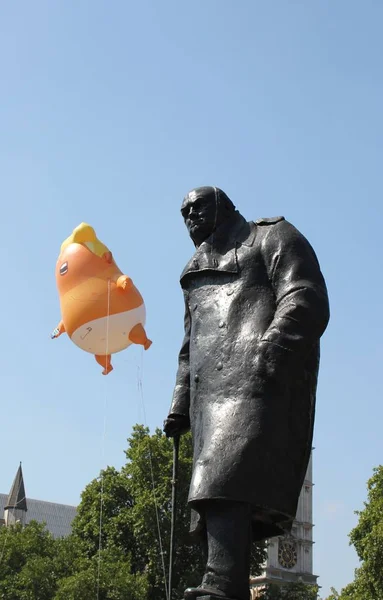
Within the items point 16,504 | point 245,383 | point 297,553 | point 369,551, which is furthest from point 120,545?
point 297,553

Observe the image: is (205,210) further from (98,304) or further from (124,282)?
(124,282)

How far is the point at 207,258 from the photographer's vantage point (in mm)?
5949

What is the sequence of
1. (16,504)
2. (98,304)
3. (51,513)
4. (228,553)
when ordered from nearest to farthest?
1. (228,553)
2. (98,304)
3. (16,504)
4. (51,513)

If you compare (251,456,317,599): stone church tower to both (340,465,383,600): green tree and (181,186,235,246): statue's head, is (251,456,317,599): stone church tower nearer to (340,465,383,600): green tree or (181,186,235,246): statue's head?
(340,465,383,600): green tree

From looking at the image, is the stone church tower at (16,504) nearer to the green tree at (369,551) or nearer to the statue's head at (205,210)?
the green tree at (369,551)

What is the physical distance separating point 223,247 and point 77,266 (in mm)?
15289

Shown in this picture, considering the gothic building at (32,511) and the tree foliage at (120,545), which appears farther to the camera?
the gothic building at (32,511)

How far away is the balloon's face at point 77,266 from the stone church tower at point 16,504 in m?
64.8

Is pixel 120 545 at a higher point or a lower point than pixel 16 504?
lower

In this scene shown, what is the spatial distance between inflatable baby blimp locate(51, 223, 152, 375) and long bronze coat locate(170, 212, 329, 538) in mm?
14102

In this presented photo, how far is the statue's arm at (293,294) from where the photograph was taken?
5.20 meters

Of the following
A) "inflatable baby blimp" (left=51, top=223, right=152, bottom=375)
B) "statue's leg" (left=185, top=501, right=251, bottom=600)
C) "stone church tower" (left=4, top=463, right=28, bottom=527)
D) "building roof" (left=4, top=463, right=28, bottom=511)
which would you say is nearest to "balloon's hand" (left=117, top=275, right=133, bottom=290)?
"inflatable baby blimp" (left=51, top=223, right=152, bottom=375)

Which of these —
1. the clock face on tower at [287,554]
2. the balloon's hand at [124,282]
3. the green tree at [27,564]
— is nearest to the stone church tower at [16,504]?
the clock face on tower at [287,554]

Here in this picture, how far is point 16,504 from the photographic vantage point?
83688 mm
